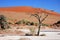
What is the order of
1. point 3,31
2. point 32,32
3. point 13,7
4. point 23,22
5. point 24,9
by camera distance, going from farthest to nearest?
point 13,7 < point 24,9 < point 23,22 < point 3,31 < point 32,32

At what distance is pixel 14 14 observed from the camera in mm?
92938

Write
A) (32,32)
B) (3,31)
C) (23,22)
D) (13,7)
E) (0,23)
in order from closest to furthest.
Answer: (32,32)
(3,31)
(0,23)
(23,22)
(13,7)

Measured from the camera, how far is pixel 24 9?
341 feet

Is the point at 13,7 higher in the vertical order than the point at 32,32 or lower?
higher

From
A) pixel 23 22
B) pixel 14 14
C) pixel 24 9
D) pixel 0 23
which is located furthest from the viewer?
pixel 24 9

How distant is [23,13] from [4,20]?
57.1 metres

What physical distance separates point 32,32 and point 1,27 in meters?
7.44

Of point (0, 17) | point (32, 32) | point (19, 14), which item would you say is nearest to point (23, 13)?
point (19, 14)

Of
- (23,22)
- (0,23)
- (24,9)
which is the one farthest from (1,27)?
(24,9)

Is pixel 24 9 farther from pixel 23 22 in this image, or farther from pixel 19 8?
pixel 23 22

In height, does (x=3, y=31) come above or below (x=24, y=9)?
below

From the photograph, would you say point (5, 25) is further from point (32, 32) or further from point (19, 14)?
point (19, 14)

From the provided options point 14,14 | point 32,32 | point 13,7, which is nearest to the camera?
point 32,32

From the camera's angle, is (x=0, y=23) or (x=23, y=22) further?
(x=23, y=22)
